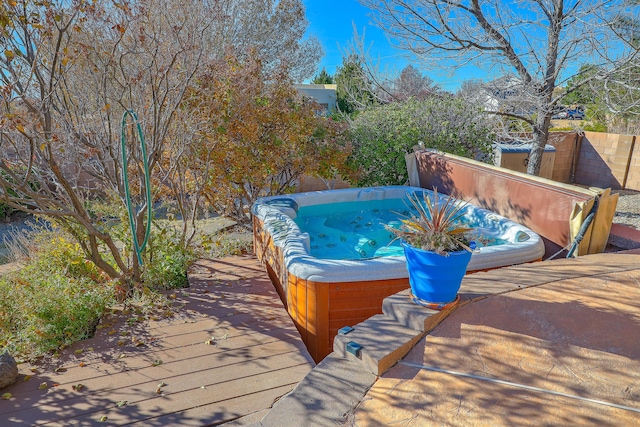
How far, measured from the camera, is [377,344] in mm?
2377

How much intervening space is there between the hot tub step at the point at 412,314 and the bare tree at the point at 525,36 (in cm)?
482

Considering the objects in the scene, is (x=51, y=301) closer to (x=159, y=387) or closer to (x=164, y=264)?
(x=164, y=264)

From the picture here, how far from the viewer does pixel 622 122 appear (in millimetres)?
11188

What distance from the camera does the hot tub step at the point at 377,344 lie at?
7.49ft

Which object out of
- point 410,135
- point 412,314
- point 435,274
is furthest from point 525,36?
point 412,314

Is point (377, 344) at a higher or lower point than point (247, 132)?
lower

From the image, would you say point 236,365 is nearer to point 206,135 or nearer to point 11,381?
point 11,381

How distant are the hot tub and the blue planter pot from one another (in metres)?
0.58

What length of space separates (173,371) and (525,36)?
6.28 m

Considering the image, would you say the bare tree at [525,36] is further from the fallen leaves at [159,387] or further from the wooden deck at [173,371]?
the fallen leaves at [159,387]

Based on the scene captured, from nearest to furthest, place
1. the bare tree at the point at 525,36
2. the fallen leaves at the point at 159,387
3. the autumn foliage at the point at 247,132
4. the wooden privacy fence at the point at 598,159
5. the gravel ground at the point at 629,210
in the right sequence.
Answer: the fallen leaves at the point at 159,387 → the autumn foliage at the point at 247,132 → the bare tree at the point at 525,36 → the gravel ground at the point at 629,210 → the wooden privacy fence at the point at 598,159

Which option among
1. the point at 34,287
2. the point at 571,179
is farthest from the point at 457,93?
the point at 34,287

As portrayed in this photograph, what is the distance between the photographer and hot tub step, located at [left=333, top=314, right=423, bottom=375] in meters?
2.28

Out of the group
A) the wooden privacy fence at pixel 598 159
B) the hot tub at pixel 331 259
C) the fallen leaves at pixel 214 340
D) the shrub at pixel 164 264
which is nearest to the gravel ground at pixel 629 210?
the wooden privacy fence at pixel 598 159
